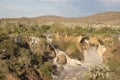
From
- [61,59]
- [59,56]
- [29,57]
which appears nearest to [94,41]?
[59,56]

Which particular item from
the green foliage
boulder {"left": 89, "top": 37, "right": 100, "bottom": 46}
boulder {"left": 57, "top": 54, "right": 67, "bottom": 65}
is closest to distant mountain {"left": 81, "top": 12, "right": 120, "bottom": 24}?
boulder {"left": 89, "top": 37, "right": 100, "bottom": 46}

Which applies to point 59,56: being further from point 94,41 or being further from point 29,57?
point 94,41

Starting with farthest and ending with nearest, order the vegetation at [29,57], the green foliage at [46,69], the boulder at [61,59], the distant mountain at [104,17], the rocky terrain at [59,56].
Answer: the distant mountain at [104,17]
the boulder at [61,59]
the green foliage at [46,69]
the vegetation at [29,57]
the rocky terrain at [59,56]

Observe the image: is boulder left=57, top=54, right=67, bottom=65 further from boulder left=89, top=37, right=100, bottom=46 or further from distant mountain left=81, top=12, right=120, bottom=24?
distant mountain left=81, top=12, right=120, bottom=24

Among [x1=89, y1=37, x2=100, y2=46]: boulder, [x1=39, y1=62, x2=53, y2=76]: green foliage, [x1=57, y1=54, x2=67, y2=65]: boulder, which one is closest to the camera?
[x1=39, y1=62, x2=53, y2=76]: green foliage

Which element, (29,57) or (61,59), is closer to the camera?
(29,57)

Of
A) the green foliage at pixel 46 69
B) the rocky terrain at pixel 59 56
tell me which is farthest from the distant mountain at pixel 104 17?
the green foliage at pixel 46 69

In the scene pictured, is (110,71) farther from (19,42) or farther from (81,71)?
(19,42)

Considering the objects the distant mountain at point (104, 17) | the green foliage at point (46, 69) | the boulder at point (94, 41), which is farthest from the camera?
the distant mountain at point (104, 17)

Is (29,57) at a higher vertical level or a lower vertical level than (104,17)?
higher

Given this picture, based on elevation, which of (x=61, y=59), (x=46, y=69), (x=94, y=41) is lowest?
(x=46, y=69)

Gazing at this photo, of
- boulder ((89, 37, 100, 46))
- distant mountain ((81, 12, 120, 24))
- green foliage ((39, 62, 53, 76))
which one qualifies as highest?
boulder ((89, 37, 100, 46))

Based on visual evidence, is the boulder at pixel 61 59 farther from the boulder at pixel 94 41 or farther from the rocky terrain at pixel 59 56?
the boulder at pixel 94 41

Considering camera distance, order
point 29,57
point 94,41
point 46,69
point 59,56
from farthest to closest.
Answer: point 94,41
point 59,56
point 29,57
point 46,69
